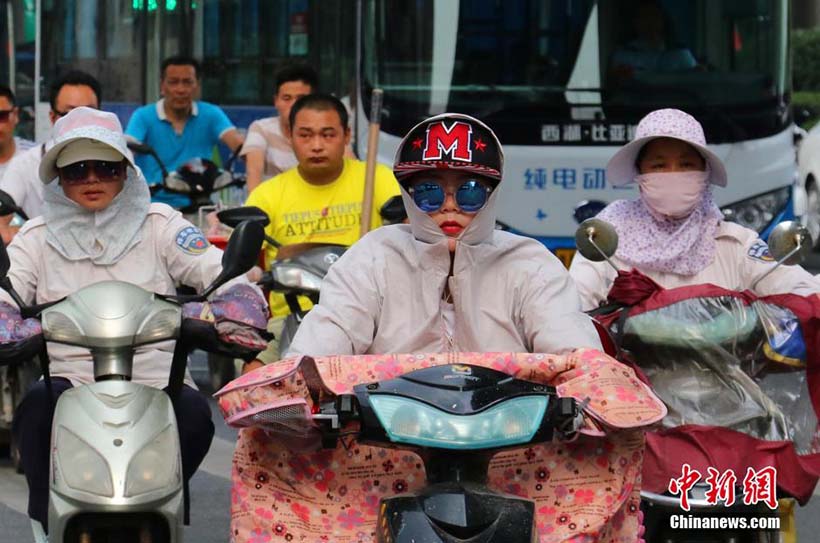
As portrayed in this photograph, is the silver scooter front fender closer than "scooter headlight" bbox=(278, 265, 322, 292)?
Yes

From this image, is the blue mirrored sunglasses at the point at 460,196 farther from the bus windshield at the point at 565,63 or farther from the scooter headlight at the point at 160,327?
the bus windshield at the point at 565,63

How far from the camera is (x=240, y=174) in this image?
14.7 meters

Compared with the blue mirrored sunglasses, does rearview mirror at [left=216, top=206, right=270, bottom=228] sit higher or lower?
lower

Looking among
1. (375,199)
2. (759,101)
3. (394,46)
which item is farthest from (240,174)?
(375,199)

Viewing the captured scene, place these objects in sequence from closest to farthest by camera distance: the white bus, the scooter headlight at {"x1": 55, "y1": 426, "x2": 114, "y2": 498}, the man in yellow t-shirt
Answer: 1. the scooter headlight at {"x1": 55, "y1": 426, "x2": 114, "y2": 498}
2. the man in yellow t-shirt
3. the white bus

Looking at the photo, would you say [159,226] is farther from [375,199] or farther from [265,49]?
[265,49]

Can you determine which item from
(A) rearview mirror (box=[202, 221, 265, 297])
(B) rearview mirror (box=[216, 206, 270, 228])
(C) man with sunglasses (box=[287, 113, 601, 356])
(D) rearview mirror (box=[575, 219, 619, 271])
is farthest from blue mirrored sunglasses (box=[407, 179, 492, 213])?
(B) rearview mirror (box=[216, 206, 270, 228])

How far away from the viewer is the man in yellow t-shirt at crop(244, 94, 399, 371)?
8.65m

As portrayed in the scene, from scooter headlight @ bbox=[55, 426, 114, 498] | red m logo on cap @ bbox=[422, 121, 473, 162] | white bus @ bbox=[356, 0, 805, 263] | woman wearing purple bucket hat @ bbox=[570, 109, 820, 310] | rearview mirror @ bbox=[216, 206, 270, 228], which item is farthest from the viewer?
white bus @ bbox=[356, 0, 805, 263]

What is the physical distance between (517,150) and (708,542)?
638 centimetres

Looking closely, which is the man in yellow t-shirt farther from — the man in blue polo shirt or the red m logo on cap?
the red m logo on cap

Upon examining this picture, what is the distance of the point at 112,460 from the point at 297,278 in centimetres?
344

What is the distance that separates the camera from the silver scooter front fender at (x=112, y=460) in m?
4.76

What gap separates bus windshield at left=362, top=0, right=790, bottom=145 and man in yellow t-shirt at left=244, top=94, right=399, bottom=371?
3.04 metres
